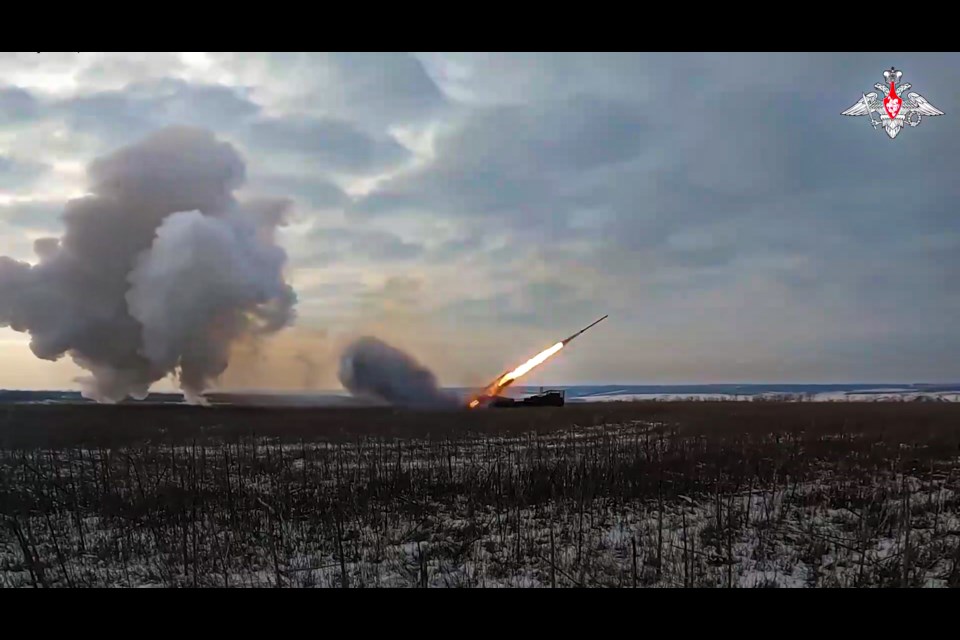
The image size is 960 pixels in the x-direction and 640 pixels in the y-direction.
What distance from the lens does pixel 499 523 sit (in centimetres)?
1127

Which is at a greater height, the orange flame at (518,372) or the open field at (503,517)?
the orange flame at (518,372)

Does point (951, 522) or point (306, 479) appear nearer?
point (951, 522)

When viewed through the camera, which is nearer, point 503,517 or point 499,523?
point 499,523

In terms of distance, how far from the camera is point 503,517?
1189 centimetres

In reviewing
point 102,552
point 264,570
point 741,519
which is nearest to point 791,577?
point 741,519

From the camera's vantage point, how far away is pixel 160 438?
2420 cm

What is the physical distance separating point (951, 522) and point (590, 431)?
1603 cm

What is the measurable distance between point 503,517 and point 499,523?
2.12 feet

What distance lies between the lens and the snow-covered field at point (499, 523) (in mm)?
9211

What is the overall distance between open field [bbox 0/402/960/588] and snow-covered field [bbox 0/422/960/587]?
0.18 ft

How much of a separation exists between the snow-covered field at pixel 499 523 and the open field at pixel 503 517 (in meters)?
0.06

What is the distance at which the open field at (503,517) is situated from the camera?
30.4 ft

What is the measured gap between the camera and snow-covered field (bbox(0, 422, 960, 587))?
30.2ft
